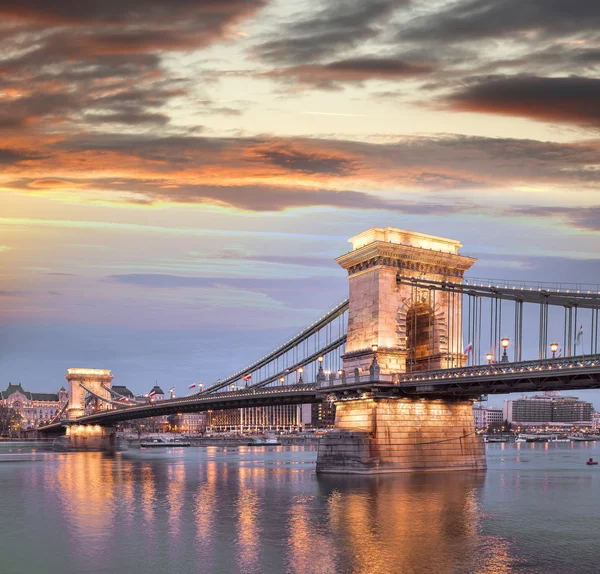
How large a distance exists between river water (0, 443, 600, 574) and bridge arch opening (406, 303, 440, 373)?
8501 mm

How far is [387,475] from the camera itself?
56.7m

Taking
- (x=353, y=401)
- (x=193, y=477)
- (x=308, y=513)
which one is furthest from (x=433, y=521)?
(x=193, y=477)

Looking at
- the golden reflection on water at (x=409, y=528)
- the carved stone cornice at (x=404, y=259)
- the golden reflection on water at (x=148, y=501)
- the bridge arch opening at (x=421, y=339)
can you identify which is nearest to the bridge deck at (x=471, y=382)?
the bridge arch opening at (x=421, y=339)

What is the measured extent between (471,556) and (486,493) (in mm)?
20393

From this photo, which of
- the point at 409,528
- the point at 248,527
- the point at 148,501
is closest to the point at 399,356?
the point at 148,501

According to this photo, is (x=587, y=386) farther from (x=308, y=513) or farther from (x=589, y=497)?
(x=308, y=513)

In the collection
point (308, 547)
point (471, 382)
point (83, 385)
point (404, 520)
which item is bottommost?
point (83, 385)

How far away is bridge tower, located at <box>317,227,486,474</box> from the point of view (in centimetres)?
5872

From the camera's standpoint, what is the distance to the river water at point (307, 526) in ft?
98.7

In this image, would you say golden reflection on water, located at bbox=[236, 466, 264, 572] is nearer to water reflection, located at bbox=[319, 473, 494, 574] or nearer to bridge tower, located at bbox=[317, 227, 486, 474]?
water reflection, located at bbox=[319, 473, 494, 574]

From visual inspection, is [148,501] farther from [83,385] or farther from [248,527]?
[83,385]

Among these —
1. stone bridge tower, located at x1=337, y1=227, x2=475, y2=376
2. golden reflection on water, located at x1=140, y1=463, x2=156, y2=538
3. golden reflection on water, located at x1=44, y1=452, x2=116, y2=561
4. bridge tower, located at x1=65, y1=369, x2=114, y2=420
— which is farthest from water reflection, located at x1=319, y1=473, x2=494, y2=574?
bridge tower, located at x1=65, y1=369, x2=114, y2=420

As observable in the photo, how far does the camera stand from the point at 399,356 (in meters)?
61.2

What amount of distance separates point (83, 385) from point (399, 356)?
118 metres
